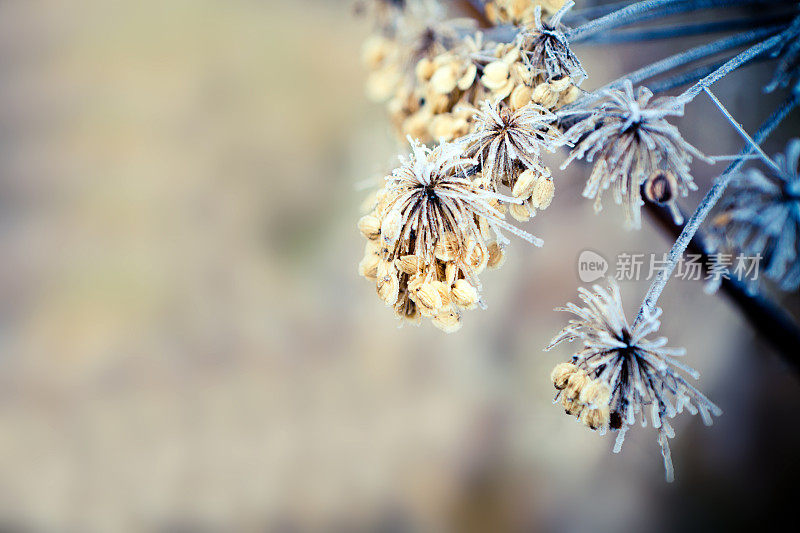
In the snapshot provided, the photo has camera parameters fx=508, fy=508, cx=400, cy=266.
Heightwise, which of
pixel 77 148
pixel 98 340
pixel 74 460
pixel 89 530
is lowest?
pixel 89 530

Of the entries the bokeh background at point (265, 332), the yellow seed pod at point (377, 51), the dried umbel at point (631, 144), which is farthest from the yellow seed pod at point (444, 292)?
the bokeh background at point (265, 332)

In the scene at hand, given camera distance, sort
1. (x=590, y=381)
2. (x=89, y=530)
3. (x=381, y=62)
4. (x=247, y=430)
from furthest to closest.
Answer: (x=247, y=430) < (x=89, y=530) < (x=381, y=62) < (x=590, y=381)

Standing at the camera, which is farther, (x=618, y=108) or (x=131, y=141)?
(x=131, y=141)

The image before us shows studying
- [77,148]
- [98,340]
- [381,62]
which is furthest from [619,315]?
[77,148]

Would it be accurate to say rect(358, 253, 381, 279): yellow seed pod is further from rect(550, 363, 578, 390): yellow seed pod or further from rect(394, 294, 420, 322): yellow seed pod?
rect(550, 363, 578, 390): yellow seed pod

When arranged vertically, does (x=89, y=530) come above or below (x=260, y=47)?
below

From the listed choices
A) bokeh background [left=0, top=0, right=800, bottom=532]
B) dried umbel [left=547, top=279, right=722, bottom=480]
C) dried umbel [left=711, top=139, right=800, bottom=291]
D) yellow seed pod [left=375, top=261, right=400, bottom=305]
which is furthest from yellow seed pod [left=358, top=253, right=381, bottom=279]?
bokeh background [left=0, top=0, right=800, bottom=532]

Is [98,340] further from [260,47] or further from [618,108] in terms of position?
[618,108]

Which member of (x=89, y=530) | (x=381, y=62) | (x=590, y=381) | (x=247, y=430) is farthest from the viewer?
(x=247, y=430)
